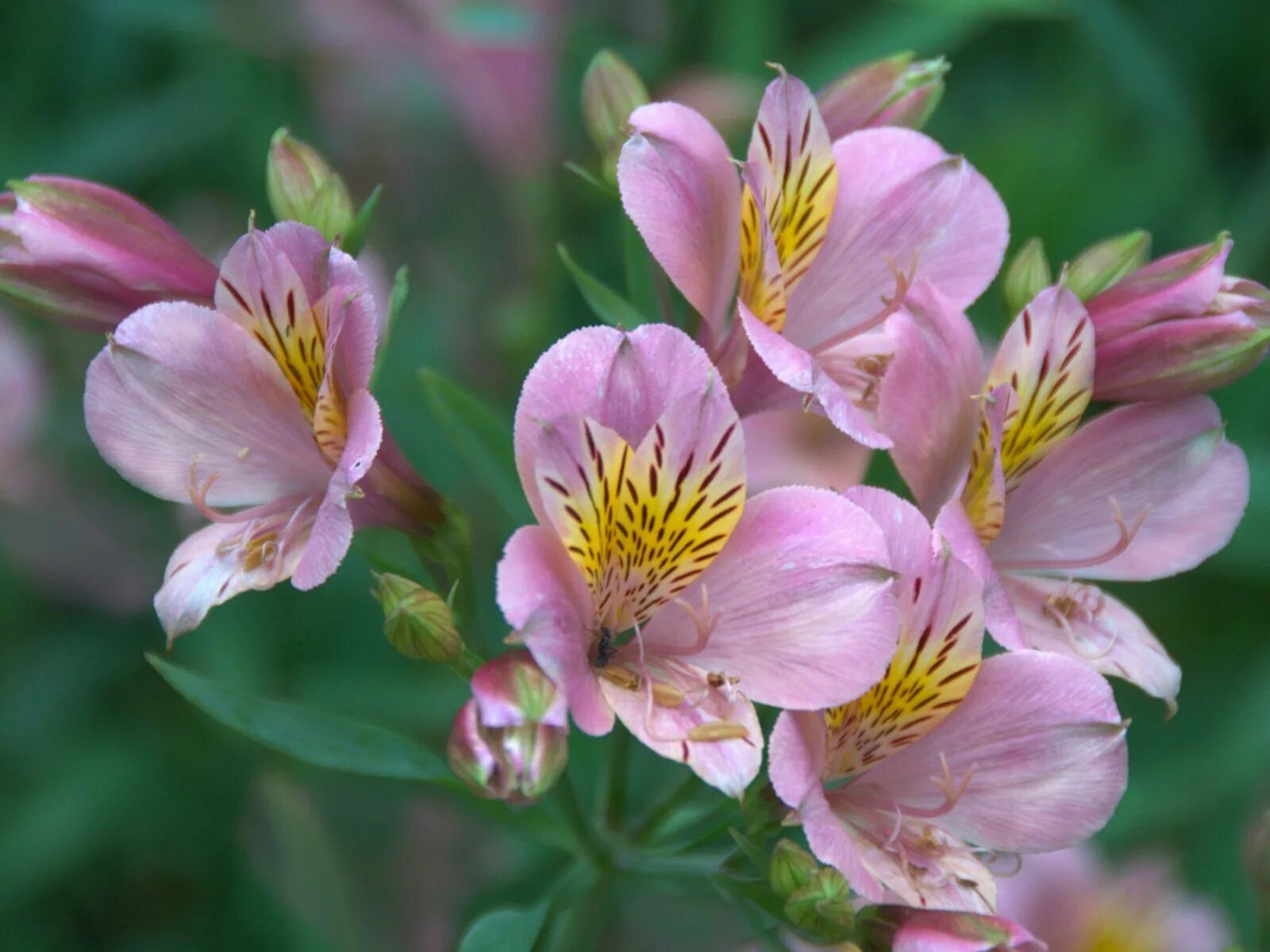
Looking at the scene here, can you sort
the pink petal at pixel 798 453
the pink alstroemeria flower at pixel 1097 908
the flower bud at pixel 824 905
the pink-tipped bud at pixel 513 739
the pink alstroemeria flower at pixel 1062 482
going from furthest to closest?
the pink petal at pixel 798 453 → the pink alstroemeria flower at pixel 1097 908 → the pink alstroemeria flower at pixel 1062 482 → the flower bud at pixel 824 905 → the pink-tipped bud at pixel 513 739

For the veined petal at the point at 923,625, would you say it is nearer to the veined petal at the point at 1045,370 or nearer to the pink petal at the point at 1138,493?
the veined petal at the point at 1045,370

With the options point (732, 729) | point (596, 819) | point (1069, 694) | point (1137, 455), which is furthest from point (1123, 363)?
point (596, 819)

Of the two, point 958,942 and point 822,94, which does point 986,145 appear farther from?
point 958,942

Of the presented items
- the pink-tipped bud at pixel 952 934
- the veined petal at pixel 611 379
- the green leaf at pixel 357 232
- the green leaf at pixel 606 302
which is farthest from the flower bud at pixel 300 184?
the pink-tipped bud at pixel 952 934

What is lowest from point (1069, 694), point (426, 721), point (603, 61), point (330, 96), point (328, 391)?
point (426, 721)

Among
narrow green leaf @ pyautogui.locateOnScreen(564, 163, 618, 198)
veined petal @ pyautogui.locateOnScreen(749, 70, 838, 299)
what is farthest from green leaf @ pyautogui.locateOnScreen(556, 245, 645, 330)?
veined petal @ pyautogui.locateOnScreen(749, 70, 838, 299)

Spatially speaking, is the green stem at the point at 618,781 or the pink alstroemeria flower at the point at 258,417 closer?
the pink alstroemeria flower at the point at 258,417

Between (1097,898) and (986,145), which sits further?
(986,145)
